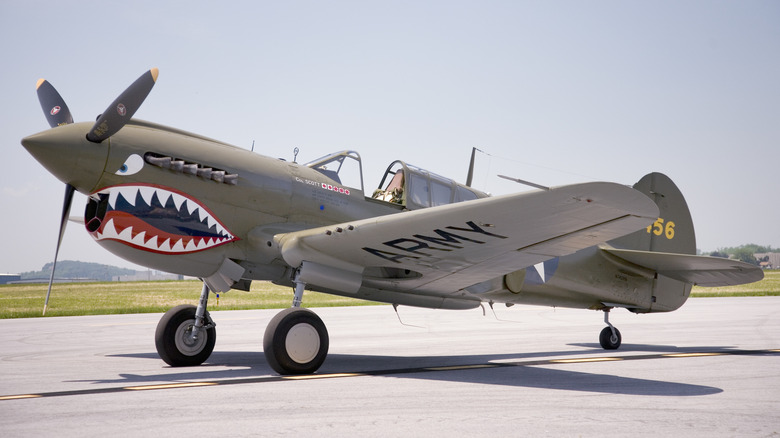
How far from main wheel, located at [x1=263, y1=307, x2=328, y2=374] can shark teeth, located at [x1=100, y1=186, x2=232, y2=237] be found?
1.44 m

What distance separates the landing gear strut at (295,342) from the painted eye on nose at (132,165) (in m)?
2.32

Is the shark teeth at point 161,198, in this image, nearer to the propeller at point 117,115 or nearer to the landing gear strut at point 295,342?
the propeller at point 117,115

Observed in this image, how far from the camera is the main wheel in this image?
21.8ft

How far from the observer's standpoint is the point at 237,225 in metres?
7.50

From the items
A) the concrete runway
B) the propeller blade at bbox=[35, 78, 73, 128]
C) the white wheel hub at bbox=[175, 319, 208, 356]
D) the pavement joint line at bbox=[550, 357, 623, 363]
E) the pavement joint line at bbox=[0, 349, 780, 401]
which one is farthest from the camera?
the pavement joint line at bbox=[550, 357, 623, 363]

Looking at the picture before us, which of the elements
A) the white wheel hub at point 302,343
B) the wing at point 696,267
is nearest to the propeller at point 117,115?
the white wheel hub at point 302,343

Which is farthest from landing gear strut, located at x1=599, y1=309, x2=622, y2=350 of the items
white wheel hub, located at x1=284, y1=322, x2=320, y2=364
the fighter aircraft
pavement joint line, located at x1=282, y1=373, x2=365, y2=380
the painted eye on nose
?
the painted eye on nose

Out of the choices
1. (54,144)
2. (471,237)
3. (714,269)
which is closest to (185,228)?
(54,144)

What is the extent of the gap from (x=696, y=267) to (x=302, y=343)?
6.37 metres

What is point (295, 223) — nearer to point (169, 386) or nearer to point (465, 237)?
point (465, 237)

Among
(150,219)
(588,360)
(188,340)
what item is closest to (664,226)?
(588,360)

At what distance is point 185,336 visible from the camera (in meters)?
8.27

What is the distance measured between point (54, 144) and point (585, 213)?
5597 millimetres

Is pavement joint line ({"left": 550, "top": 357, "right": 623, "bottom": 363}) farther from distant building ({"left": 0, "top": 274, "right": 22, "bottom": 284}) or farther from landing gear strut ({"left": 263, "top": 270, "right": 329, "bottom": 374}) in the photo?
distant building ({"left": 0, "top": 274, "right": 22, "bottom": 284})
